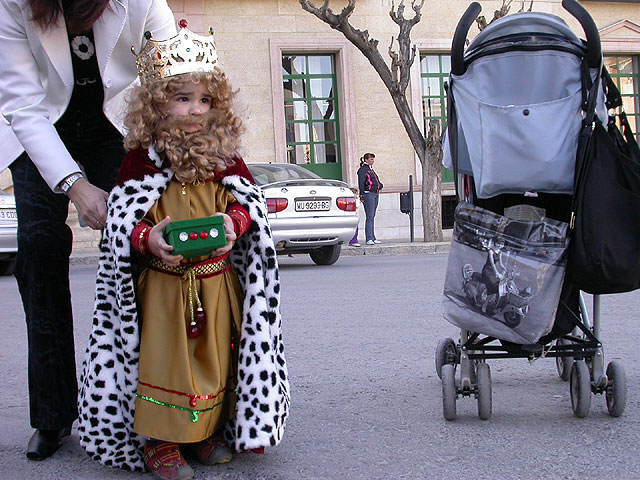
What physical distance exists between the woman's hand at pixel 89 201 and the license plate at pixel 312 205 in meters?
8.63

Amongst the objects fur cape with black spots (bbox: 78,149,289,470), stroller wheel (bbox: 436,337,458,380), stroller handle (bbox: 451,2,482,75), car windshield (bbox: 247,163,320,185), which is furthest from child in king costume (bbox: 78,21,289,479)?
car windshield (bbox: 247,163,320,185)

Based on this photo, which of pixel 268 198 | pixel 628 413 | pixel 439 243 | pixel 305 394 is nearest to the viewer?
pixel 628 413

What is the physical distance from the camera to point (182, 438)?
8.90 feet

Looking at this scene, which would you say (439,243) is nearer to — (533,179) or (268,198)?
(268,198)

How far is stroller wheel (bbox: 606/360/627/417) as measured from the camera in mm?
3371

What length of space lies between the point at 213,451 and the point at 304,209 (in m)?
8.68

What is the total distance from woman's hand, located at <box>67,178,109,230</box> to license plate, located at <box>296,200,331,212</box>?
8631 millimetres

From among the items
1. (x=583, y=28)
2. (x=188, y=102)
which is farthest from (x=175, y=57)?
(x=583, y=28)

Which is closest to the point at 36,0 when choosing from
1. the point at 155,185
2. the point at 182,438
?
the point at 155,185

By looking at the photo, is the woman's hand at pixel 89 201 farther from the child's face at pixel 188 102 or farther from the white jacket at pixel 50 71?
the child's face at pixel 188 102

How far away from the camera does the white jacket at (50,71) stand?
9.41 ft

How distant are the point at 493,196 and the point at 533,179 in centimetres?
23

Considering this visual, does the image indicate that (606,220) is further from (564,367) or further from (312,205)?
(312,205)

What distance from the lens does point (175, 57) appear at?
9.29 ft
